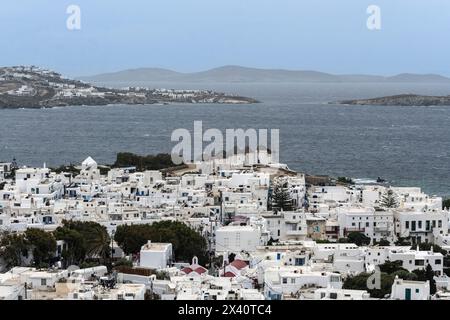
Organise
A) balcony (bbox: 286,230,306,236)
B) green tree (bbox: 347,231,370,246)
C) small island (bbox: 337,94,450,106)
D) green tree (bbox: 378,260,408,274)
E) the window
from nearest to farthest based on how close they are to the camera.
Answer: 1. green tree (bbox: 378,260,408,274)
2. the window
3. green tree (bbox: 347,231,370,246)
4. balcony (bbox: 286,230,306,236)
5. small island (bbox: 337,94,450,106)

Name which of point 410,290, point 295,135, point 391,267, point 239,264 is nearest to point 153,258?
point 239,264

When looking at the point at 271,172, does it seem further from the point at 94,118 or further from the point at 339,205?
the point at 94,118

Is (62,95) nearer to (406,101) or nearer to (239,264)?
(406,101)

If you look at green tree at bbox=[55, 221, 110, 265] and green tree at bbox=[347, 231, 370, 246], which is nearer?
green tree at bbox=[55, 221, 110, 265]

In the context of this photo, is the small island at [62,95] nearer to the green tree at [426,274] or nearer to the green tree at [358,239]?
the green tree at [358,239]

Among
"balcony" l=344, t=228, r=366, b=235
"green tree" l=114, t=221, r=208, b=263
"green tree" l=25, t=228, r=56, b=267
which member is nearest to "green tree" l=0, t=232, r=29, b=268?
"green tree" l=25, t=228, r=56, b=267

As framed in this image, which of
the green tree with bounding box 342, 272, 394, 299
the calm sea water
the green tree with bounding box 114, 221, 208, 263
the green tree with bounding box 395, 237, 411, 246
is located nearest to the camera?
the green tree with bounding box 342, 272, 394, 299

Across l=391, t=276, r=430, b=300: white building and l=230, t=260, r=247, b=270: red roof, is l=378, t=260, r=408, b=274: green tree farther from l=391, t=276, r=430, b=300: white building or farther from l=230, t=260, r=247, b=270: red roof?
l=391, t=276, r=430, b=300: white building

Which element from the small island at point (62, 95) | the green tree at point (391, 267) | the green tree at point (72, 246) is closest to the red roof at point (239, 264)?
the green tree at point (391, 267)
